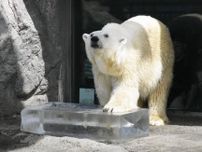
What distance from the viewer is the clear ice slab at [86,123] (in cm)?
537

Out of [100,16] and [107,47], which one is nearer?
[107,47]

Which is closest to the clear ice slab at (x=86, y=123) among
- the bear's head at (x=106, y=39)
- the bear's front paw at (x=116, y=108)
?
the bear's front paw at (x=116, y=108)

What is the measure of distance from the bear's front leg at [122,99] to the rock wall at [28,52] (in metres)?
1.26

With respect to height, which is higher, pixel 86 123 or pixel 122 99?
pixel 122 99

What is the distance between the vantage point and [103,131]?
5402 millimetres

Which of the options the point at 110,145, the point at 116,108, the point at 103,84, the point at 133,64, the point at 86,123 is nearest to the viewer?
the point at 110,145

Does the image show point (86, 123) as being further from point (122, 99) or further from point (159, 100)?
point (159, 100)

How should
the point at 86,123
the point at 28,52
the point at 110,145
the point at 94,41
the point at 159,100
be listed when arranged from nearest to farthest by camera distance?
the point at 110,145 < the point at 86,123 < the point at 94,41 < the point at 159,100 < the point at 28,52

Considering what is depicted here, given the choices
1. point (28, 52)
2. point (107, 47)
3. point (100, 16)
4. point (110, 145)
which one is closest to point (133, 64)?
point (107, 47)

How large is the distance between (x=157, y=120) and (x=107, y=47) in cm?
99

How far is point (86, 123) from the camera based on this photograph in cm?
547

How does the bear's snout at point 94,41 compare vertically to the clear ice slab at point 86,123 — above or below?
above

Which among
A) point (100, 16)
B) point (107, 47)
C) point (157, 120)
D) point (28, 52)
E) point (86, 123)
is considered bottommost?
point (157, 120)

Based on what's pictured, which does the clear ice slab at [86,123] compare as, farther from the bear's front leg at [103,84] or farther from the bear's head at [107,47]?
the bear's head at [107,47]
